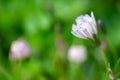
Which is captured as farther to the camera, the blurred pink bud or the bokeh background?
the bokeh background

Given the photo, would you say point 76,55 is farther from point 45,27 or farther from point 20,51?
point 45,27

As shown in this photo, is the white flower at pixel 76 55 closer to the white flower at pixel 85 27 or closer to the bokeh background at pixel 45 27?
the bokeh background at pixel 45 27

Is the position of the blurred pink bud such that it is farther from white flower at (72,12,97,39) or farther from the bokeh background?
white flower at (72,12,97,39)

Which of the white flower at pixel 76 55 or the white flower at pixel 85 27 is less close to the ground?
the white flower at pixel 76 55

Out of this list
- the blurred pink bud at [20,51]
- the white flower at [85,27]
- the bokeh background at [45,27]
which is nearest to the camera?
the white flower at [85,27]

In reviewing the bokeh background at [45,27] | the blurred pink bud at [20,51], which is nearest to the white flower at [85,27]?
the blurred pink bud at [20,51]

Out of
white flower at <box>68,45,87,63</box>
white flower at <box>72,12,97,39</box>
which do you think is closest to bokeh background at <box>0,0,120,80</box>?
white flower at <box>68,45,87,63</box>

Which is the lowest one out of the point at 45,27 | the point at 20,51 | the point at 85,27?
the point at 85,27

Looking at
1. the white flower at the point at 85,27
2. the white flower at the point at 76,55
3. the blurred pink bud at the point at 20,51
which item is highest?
the blurred pink bud at the point at 20,51

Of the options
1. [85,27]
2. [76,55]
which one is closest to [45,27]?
[76,55]
